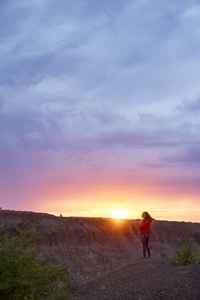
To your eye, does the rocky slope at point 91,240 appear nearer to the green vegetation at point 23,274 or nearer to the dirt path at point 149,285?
the dirt path at point 149,285

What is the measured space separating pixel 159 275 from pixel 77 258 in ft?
75.2

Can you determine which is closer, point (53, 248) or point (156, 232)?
point (53, 248)

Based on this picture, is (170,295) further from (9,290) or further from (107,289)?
(9,290)

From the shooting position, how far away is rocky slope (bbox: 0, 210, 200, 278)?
34675 millimetres

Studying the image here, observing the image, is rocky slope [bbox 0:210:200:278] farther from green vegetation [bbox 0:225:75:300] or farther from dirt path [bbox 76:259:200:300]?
green vegetation [bbox 0:225:75:300]

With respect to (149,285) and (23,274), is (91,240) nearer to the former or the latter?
→ (23,274)

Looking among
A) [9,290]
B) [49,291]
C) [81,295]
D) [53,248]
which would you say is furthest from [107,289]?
[53,248]

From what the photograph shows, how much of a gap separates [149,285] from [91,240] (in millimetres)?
28039

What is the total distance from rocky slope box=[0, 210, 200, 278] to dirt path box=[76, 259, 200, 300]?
1210cm

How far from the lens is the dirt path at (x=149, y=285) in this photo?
11.4 meters

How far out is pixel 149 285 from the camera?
12.9m

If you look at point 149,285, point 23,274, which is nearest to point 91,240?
point 23,274

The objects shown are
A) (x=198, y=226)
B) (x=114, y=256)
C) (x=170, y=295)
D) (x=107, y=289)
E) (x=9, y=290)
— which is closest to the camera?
(x=170, y=295)

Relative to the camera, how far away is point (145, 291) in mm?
12438
